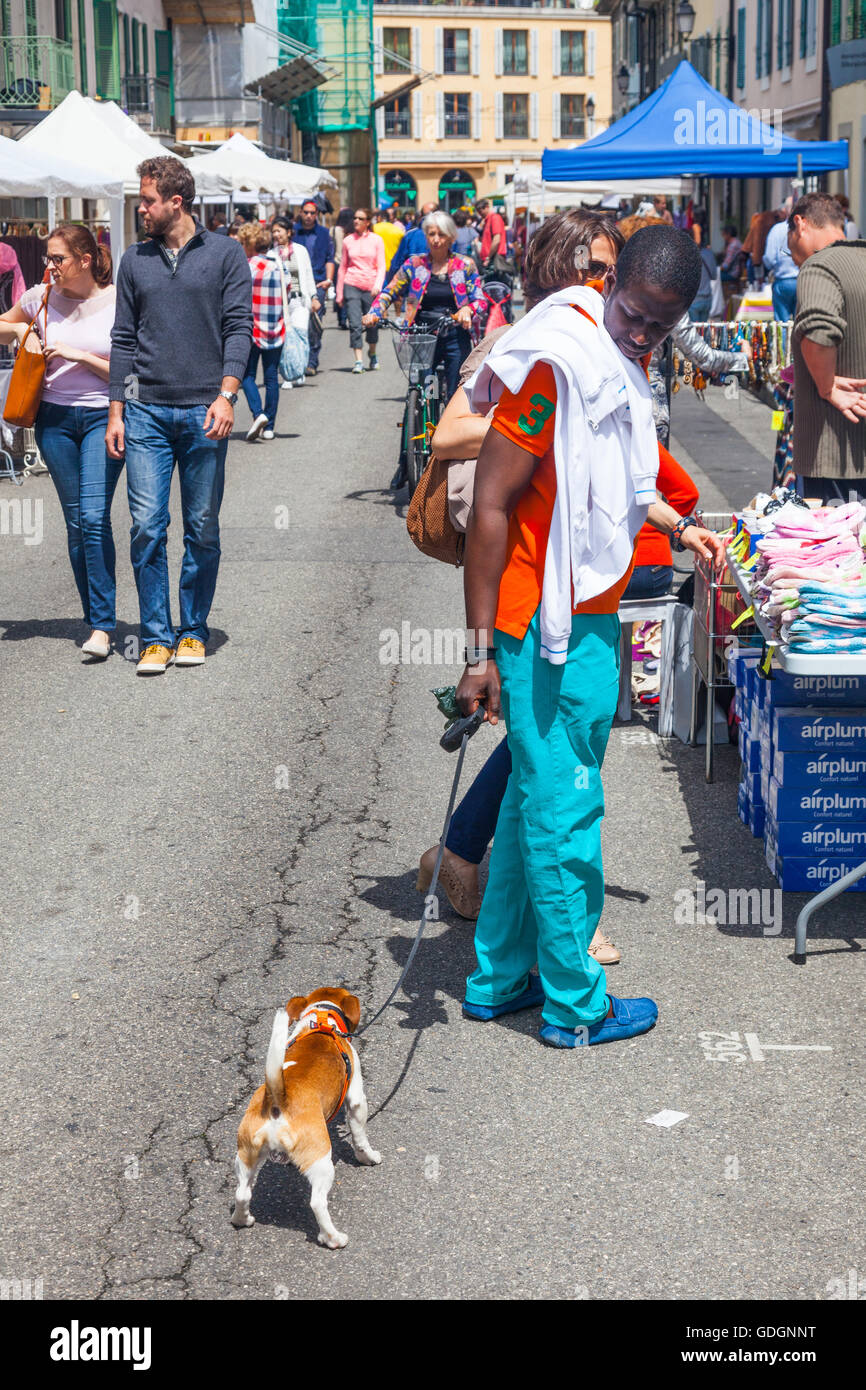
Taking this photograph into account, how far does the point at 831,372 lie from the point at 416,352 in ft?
19.4

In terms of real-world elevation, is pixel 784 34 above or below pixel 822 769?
above

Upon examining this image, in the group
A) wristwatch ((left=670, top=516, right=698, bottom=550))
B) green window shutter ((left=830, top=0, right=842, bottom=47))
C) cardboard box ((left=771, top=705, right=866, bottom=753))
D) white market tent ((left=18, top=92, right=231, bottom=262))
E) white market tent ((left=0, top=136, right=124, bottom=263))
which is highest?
green window shutter ((left=830, top=0, right=842, bottom=47))

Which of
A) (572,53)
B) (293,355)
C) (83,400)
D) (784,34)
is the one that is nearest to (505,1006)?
(83,400)

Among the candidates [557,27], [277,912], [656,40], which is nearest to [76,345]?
[277,912]

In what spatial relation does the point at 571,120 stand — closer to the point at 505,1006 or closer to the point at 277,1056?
the point at 505,1006

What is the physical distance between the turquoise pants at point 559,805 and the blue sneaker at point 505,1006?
0.55ft

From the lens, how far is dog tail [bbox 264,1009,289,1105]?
9.89 feet

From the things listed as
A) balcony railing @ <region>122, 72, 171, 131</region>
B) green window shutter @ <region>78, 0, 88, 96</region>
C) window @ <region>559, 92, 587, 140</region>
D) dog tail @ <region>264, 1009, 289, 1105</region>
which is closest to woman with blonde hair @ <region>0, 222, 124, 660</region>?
dog tail @ <region>264, 1009, 289, 1105</region>

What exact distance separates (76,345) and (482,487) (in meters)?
4.49

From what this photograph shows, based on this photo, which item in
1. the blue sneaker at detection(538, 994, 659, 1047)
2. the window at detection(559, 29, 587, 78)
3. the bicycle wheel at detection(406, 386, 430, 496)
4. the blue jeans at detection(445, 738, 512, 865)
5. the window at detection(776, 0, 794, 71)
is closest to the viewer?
the blue sneaker at detection(538, 994, 659, 1047)

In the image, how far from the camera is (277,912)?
4.88m

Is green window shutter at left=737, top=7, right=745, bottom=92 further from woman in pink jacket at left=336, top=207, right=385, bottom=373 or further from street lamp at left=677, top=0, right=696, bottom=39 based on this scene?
woman in pink jacket at left=336, top=207, right=385, bottom=373

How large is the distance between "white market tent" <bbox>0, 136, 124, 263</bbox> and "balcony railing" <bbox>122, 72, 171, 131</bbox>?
2401 centimetres

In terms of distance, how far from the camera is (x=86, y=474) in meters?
7.66
